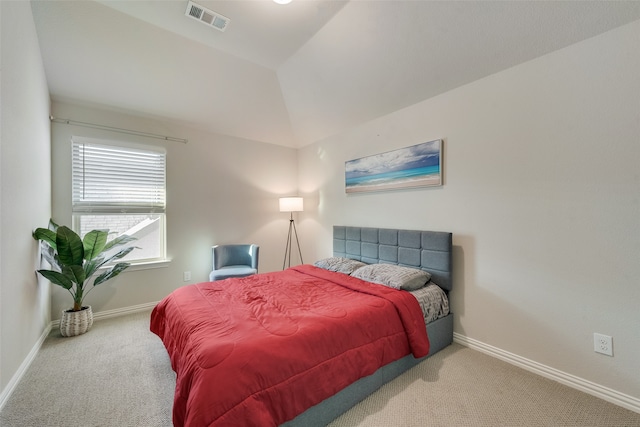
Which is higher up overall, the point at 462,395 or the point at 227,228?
the point at 227,228

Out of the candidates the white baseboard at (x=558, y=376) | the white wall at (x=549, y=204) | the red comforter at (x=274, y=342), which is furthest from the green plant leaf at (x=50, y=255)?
the white baseboard at (x=558, y=376)

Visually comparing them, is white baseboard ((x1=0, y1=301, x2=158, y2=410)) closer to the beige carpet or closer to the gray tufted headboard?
the beige carpet

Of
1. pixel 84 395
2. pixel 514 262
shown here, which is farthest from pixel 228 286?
pixel 514 262

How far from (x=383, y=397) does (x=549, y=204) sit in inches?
74.4

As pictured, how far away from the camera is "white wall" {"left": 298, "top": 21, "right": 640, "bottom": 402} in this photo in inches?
66.9

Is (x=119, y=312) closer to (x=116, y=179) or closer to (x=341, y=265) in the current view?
(x=116, y=179)

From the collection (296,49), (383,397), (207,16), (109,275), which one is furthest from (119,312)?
(296,49)

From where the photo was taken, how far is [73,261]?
98.0 inches

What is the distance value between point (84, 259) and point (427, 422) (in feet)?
10.9

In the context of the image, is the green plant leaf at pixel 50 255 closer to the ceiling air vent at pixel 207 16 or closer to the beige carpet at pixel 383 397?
the beige carpet at pixel 383 397

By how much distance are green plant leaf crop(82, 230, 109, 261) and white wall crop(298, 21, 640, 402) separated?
332cm

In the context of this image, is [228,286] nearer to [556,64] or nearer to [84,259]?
[84,259]

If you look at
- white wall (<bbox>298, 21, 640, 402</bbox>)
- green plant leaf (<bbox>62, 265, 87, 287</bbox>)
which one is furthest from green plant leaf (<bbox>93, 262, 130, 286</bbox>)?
white wall (<bbox>298, 21, 640, 402</bbox>)

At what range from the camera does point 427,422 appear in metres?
1.55
